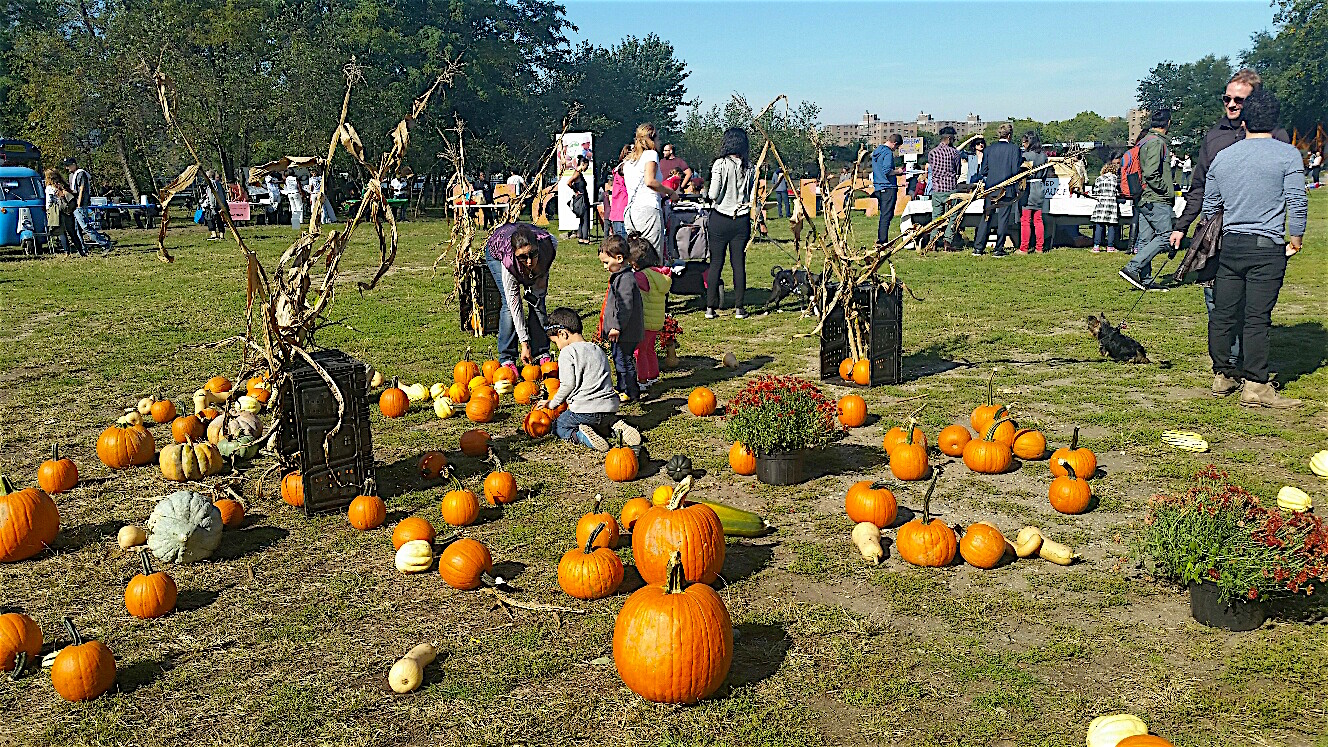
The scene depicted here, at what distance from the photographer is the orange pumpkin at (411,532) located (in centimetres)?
532

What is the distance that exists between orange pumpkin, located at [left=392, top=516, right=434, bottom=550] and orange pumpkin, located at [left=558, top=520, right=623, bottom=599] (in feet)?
3.09

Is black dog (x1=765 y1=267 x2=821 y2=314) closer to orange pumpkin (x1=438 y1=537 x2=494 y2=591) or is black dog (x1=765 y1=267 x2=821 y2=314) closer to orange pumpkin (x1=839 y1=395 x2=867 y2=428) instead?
orange pumpkin (x1=839 y1=395 x2=867 y2=428)

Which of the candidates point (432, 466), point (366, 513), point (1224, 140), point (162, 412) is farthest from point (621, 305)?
point (1224, 140)

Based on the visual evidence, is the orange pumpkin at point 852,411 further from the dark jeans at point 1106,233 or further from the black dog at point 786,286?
the dark jeans at point 1106,233

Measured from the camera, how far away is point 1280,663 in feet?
13.2

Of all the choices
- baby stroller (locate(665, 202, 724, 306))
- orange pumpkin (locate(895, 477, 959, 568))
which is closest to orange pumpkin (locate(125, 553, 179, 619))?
orange pumpkin (locate(895, 477, 959, 568))

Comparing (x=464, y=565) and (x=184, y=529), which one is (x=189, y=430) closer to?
(x=184, y=529)

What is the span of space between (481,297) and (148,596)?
722cm

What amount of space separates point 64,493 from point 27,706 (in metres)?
2.86

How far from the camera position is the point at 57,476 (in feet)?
21.0

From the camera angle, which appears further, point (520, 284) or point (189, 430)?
point (520, 284)

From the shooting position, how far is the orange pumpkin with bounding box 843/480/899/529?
217 inches

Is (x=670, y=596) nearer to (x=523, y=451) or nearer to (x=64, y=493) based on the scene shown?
(x=523, y=451)

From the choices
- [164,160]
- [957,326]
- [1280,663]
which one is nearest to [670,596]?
[1280,663]
